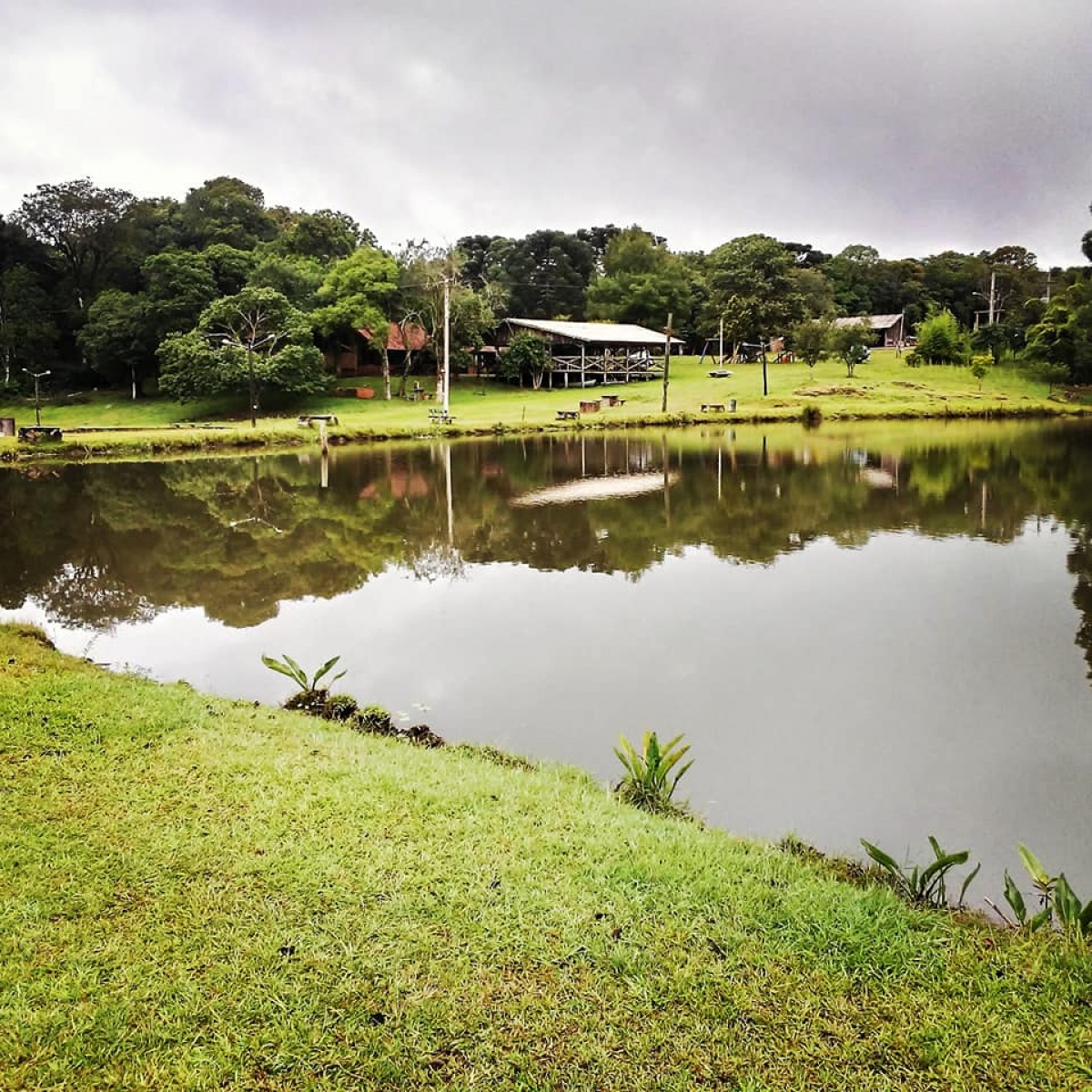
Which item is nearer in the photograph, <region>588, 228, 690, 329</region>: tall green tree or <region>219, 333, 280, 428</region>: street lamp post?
<region>219, 333, 280, 428</region>: street lamp post

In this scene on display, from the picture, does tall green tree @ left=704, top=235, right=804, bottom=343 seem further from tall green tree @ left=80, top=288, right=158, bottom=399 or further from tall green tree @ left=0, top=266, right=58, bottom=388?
tall green tree @ left=0, top=266, right=58, bottom=388

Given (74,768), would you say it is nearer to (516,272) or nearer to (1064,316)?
(1064,316)

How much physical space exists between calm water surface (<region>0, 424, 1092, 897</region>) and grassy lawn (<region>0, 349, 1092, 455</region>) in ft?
39.2

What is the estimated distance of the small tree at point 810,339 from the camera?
53.6 meters

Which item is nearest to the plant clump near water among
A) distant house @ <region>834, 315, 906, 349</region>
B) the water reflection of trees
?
the water reflection of trees

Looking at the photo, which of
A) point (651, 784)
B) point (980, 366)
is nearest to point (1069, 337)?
point (980, 366)

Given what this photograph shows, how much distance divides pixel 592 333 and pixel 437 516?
4029cm

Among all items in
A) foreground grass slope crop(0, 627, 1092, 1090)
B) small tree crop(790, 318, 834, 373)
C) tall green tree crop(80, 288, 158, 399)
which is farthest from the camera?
small tree crop(790, 318, 834, 373)

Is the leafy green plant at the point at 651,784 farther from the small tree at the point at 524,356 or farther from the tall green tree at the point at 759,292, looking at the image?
the tall green tree at the point at 759,292

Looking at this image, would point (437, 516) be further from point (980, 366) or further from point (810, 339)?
point (980, 366)

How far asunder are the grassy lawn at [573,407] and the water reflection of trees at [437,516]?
20.1 ft

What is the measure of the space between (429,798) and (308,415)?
4057 centimetres

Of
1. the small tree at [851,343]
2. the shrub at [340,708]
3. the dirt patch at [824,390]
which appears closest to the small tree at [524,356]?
the dirt patch at [824,390]

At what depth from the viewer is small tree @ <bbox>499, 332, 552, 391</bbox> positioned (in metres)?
52.8
